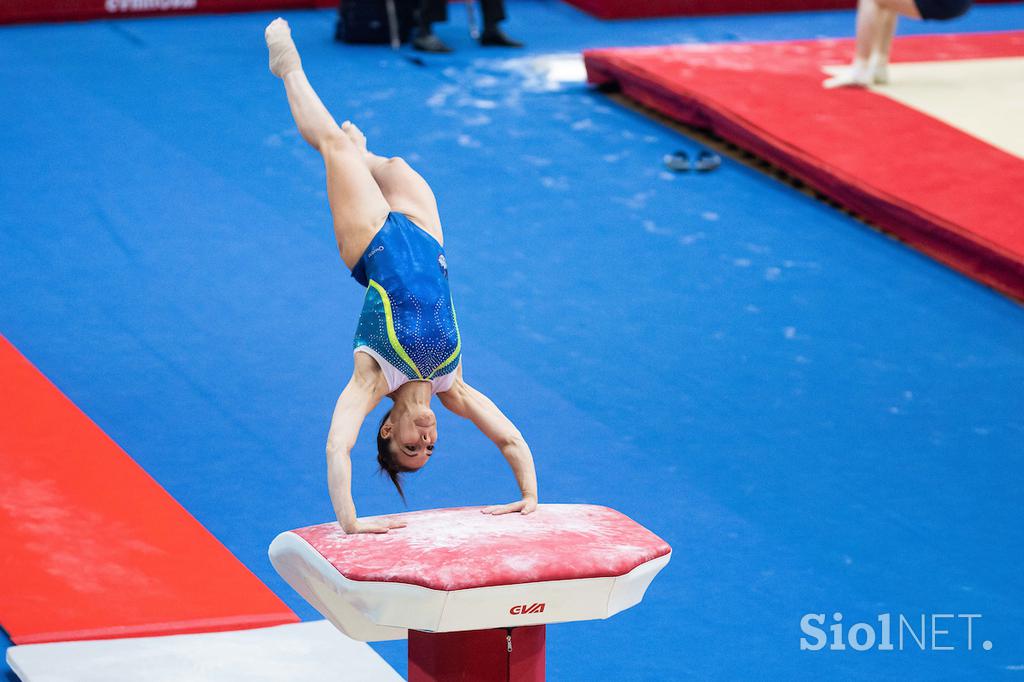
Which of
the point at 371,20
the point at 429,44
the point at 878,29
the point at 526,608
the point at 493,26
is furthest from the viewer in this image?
the point at 493,26

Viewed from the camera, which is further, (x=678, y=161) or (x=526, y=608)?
(x=678, y=161)

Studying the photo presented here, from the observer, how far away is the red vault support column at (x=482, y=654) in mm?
3566

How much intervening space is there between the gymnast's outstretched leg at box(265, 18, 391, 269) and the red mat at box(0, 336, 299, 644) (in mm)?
1109

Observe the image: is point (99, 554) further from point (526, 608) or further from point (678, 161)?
point (678, 161)

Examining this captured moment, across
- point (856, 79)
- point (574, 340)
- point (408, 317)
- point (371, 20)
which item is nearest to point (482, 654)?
point (408, 317)

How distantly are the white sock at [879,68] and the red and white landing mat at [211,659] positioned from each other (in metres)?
5.98

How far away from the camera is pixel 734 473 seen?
222 inches

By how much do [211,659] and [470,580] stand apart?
52.5 inches

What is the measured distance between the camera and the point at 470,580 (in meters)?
3.30

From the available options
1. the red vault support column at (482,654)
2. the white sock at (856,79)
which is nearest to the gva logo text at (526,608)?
the red vault support column at (482,654)

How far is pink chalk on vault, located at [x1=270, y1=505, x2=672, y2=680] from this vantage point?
334 centimetres
